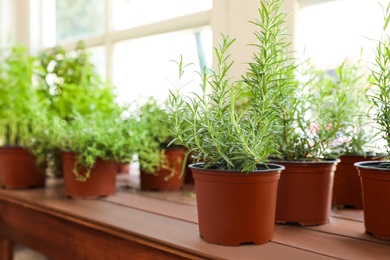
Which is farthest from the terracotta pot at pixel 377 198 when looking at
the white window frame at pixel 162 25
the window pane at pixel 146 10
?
the window pane at pixel 146 10

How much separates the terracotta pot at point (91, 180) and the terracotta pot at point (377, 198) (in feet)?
2.37

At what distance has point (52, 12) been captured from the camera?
2.43m

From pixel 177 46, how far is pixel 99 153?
0.71 meters

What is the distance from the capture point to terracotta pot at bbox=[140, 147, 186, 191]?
1389 mm

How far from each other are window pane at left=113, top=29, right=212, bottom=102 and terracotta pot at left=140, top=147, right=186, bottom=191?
327 millimetres

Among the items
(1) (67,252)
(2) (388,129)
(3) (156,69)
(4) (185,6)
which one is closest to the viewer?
(2) (388,129)

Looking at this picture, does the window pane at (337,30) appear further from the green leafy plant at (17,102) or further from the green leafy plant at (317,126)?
the green leafy plant at (17,102)

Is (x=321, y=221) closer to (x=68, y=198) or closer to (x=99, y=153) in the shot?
(x=99, y=153)

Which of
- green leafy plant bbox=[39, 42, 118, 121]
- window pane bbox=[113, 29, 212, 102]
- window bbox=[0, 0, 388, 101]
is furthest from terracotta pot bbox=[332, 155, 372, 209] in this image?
green leafy plant bbox=[39, 42, 118, 121]

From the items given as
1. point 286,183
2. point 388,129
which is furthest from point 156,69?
point 388,129

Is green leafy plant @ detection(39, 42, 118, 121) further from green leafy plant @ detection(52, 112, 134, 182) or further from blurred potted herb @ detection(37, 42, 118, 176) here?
green leafy plant @ detection(52, 112, 134, 182)

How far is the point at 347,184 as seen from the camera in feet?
3.58

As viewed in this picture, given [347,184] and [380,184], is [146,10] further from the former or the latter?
[380,184]

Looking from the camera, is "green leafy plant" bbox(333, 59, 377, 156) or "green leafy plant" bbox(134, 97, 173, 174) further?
"green leafy plant" bbox(134, 97, 173, 174)
